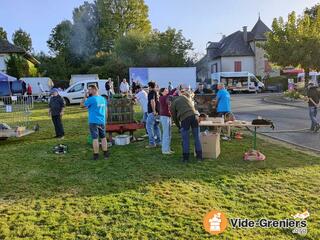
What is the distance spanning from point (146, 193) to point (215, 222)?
1568 mm

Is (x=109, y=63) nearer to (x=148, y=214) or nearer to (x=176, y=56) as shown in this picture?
(x=176, y=56)

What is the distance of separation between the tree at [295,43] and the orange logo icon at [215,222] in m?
29.4

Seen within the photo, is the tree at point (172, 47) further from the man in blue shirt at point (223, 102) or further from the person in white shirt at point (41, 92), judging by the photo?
the man in blue shirt at point (223, 102)

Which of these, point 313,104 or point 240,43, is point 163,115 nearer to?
point 313,104

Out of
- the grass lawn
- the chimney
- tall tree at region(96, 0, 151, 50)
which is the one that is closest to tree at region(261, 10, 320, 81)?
the chimney

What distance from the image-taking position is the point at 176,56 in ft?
164

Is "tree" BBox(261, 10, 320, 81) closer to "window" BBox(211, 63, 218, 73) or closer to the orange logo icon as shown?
"window" BBox(211, 63, 218, 73)

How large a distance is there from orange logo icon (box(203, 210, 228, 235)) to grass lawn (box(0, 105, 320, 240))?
11 cm

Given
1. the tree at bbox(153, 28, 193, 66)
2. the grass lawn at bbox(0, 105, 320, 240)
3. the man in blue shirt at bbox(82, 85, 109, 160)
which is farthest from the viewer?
the tree at bbox(153, 28, 193, 66)

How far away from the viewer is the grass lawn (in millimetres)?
5113

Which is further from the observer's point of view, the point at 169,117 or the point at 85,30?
the point at 85,30

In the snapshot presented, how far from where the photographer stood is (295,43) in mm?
32219

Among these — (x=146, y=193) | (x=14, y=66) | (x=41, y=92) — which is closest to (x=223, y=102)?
(x=146, y=193)

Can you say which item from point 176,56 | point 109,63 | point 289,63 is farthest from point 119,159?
point 176,56
